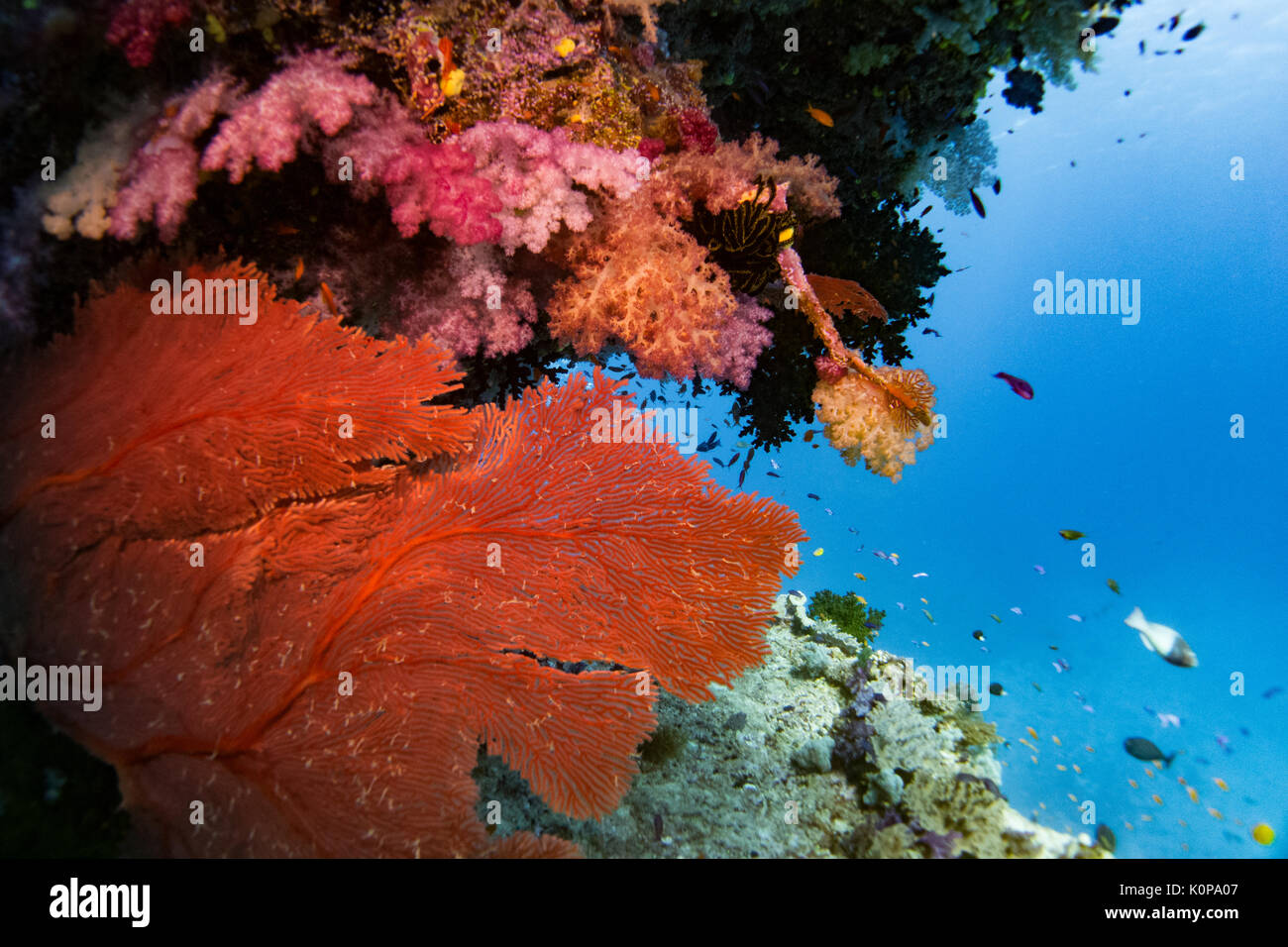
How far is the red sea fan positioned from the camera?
2.33 metres

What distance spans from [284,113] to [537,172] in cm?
127

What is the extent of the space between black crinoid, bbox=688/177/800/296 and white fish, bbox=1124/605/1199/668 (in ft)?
19.5

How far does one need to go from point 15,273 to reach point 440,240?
2101 mm

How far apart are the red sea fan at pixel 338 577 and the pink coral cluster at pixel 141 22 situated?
1038 millimetres

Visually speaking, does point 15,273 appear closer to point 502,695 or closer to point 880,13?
point 502,695

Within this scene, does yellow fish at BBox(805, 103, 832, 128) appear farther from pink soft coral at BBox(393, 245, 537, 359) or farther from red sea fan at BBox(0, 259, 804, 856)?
red sea fan at BBox(0, 259, 804, 856)

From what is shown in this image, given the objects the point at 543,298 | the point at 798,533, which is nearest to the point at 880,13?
the point at 543,298

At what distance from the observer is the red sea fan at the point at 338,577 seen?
7.66 ft

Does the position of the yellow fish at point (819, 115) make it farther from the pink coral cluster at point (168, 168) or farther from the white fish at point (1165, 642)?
the white fish at point (1165, 642)

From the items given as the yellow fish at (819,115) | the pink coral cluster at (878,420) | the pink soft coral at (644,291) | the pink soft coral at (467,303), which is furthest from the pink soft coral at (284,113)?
the pink coral cluster at (878,420)

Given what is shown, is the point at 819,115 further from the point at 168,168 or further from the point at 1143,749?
the point at 1143,749

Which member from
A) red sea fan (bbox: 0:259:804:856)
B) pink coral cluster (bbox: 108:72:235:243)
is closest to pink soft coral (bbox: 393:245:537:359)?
red sea fan (bbox: 0:259:804:856)

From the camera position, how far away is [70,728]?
2.24 metres

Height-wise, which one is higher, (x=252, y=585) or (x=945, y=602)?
(x=252, y=585)
